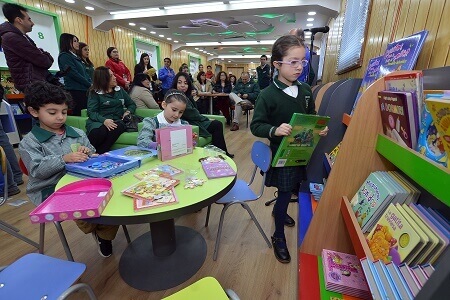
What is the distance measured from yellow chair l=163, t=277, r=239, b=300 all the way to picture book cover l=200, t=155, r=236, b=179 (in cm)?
51

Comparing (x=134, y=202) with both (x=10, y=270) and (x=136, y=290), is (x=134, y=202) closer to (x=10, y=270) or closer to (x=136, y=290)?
(x=10, y=270)

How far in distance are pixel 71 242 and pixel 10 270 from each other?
3.20 ft

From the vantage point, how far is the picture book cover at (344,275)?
1084 millimetres

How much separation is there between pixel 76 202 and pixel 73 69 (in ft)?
10.2

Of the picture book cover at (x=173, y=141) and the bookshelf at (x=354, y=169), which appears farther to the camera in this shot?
the picture book cover at (x=173, y=141)

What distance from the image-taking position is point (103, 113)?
3.01 metres

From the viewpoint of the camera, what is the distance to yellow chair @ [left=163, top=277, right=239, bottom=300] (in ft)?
2.44

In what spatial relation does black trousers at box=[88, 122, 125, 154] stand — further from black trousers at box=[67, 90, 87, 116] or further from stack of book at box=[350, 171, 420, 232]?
stack of book at box=[350, 171, 420, 232]

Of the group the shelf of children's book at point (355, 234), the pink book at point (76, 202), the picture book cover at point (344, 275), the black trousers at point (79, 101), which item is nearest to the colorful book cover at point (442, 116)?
the shelf of children's book at point (355, 234)

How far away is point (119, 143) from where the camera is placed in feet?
9.90

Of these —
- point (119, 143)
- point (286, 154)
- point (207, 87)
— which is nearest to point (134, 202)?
point (286, 154)

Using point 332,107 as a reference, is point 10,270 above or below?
below

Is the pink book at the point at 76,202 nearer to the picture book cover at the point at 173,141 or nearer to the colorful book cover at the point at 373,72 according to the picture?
the picture book cover at the point at 173,141

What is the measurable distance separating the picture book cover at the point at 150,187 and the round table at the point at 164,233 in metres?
0.03
